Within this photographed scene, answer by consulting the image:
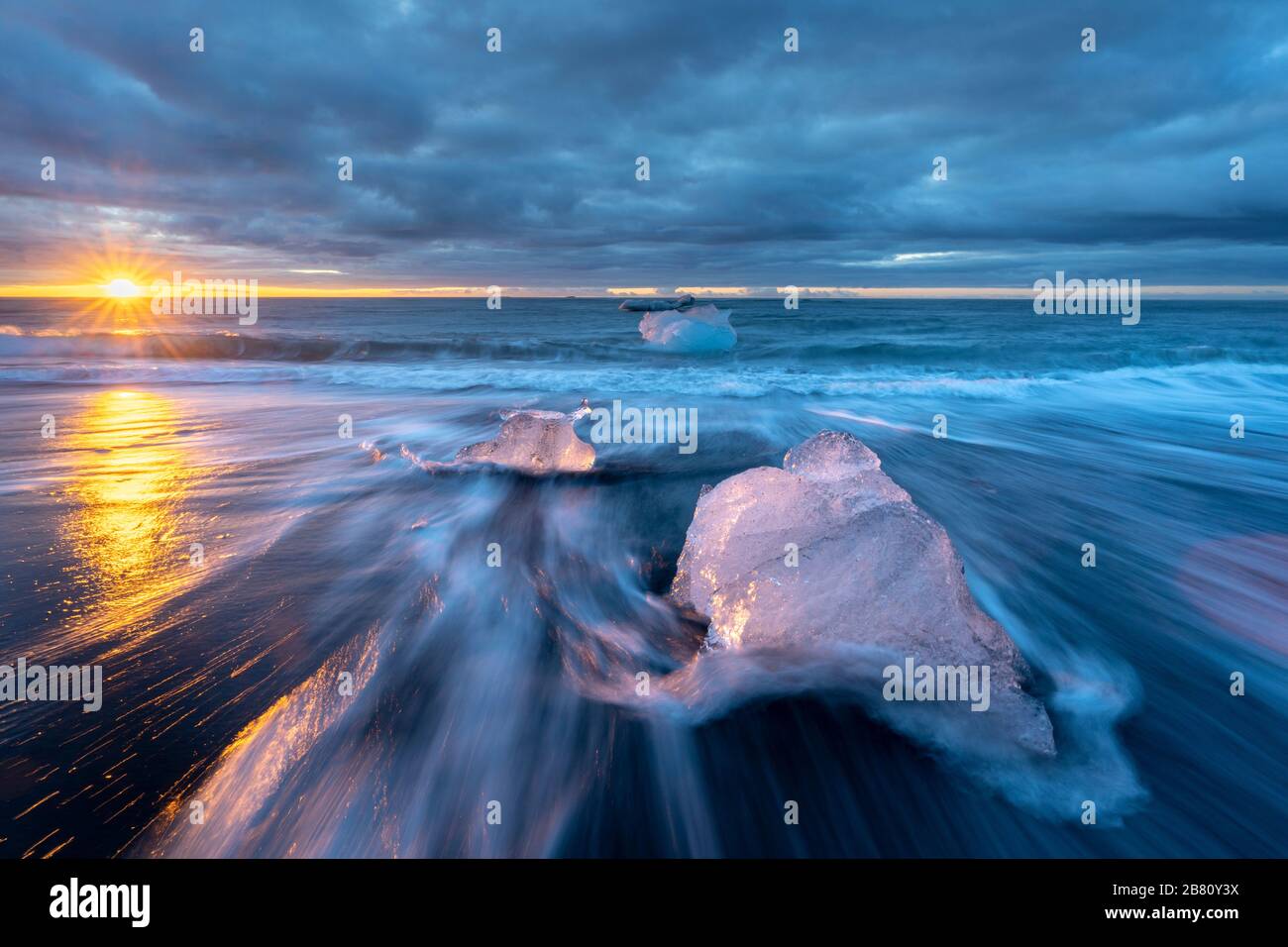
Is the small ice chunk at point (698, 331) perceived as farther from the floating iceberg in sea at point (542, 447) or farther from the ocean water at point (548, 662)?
the floating iceberg in sea at point (542, 447)

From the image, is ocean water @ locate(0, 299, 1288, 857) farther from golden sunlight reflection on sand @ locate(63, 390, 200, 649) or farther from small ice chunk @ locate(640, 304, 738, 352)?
small ice chunk @ locate(640, 304, 738, 352)

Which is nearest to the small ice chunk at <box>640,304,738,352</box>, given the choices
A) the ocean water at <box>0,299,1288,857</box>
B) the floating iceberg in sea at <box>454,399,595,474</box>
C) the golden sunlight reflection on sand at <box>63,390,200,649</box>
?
the ocean water at <box>0,299,1288,857</box>

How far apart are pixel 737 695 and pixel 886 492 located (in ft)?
5.69

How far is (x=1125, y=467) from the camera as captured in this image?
829cm

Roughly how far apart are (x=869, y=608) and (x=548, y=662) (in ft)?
6.43

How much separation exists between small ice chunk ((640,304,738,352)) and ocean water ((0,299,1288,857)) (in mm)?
17156

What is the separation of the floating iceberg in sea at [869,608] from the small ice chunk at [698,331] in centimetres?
2260

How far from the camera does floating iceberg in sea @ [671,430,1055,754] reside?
284cm

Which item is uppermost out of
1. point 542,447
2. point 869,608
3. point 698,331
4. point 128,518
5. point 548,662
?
point 698,331

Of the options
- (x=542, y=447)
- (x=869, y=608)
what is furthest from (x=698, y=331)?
(x=869, y=608)

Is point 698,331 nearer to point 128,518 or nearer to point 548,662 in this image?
point 128,518

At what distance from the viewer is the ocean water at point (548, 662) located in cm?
250

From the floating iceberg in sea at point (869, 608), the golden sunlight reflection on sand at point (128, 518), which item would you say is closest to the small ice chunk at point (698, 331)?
the golden sunlight reflection on sand at point (128, 518)

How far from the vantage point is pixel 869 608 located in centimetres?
316
